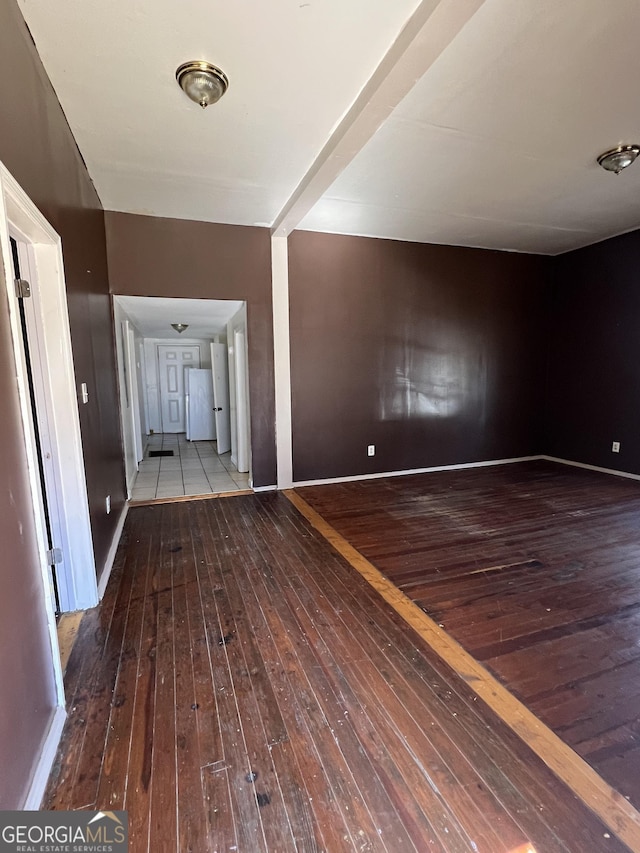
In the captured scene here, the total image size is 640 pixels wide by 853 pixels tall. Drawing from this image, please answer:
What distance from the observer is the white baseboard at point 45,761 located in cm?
122

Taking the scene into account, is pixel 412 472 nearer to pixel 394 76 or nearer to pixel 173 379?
pixel 394 76

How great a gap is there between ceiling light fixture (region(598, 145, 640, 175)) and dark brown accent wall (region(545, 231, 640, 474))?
225 centimetres

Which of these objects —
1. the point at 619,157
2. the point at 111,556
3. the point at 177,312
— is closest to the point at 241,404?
the point at 177,312

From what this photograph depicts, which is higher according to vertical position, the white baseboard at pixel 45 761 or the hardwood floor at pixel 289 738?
the white baseboard at pixel 45 761

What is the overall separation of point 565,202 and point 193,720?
5.02m

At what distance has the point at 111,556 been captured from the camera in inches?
115

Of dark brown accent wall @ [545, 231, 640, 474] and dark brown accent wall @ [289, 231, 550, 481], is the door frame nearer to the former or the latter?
dark brown accent wall @ [289, 231, 550, 481]

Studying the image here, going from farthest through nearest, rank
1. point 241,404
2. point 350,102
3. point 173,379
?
1. point 173,379
2. point 241,404
3. point 350,102

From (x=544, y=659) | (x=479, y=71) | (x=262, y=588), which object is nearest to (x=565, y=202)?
(x=479, y=71)

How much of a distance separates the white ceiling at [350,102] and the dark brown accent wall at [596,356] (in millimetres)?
1361

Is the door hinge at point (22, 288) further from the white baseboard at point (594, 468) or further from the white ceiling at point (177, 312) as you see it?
the white baseboard at point (594, 468)

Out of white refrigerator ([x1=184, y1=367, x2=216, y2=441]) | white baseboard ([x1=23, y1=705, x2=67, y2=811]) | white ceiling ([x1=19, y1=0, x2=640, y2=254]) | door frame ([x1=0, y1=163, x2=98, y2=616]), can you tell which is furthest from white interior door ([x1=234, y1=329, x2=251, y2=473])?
white baseboard ([x1=23, y1=705, x2=67, y2=811])

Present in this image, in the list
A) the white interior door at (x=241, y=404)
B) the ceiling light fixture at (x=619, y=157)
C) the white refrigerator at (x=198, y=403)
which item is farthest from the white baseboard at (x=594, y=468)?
the white refrigerator at (x=198, y=403)

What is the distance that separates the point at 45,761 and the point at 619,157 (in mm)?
4754
